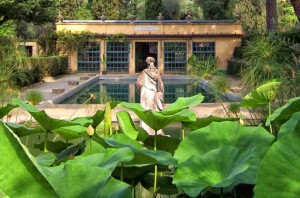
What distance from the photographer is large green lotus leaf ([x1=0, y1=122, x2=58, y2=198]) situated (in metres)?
0.78

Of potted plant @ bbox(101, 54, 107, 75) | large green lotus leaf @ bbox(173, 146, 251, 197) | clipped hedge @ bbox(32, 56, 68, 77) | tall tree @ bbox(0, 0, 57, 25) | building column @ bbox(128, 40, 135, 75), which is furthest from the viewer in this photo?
building column @ bbox(128, 40, 135, 75)

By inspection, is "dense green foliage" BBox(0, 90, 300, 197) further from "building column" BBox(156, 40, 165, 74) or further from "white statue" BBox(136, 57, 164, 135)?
"building column" BBox(156, 40, 165, 74)

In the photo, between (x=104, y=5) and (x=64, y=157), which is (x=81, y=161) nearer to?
(x=64, y=157)

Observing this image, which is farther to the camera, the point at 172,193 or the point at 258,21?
the point at 258,21

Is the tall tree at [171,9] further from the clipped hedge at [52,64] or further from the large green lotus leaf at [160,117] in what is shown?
the large green lotus leaf at [160,117]

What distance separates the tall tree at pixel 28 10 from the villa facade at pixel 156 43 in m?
8.07

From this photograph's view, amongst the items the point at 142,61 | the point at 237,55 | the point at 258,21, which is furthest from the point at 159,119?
the point at 258,21

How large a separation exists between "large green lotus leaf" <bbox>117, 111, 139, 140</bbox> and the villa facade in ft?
80.6

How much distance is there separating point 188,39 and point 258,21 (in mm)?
6406

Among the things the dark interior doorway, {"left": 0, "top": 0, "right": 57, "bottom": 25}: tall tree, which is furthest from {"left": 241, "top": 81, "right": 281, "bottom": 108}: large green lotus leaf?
the dark interior doorway

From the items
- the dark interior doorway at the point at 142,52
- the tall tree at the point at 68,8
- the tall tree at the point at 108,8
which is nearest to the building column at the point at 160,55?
the dark interior doorway at the point at 142,52

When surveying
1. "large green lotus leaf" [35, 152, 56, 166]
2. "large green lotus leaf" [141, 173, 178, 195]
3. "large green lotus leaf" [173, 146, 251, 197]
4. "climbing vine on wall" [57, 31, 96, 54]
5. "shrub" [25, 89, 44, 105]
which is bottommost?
"shrub" [25, 89, 44, 105]

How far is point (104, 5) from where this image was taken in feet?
112

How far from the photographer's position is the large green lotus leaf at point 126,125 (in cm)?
158
